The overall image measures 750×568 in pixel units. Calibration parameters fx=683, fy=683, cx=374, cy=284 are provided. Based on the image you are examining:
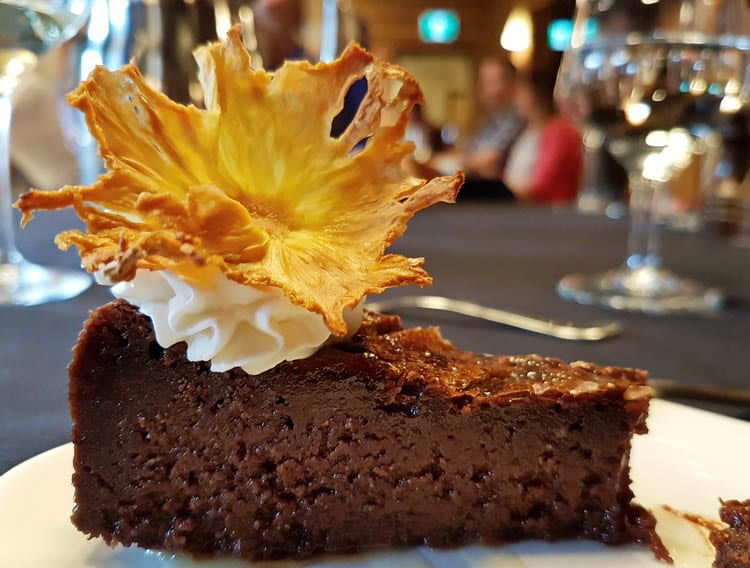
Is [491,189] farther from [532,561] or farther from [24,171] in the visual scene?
[532,561]

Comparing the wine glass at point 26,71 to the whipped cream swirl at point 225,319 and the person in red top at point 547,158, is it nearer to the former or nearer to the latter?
the whipped cream swirl at point 225,319

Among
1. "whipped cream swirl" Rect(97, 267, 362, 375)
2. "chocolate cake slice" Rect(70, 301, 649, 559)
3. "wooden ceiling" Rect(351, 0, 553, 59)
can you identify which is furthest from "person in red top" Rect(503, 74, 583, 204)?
"whipped cream swirl" Rect(97, 267, 362, 375)

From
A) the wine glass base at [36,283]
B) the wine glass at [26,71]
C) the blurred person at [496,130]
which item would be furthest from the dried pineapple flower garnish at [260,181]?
the blurred person at [496,130]

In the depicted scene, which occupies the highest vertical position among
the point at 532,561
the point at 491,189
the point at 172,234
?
the point at 172,234

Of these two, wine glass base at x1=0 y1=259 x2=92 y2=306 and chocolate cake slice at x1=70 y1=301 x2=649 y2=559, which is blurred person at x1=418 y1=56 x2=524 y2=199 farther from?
chocolate cake slice at x1=70 y1=301 x2=649 y2=559

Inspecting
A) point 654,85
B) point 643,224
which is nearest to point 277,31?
point 654,85

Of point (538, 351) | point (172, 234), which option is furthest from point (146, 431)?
point (538, 351)

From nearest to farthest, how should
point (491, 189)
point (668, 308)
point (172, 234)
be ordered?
1. point (172, 234)
2. point (668, 308)
3. point (491, 189)
